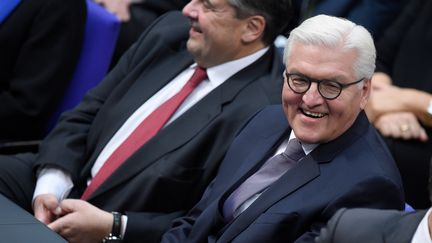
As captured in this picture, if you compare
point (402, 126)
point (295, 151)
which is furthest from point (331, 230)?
point (402, 126)

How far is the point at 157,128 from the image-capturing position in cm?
319

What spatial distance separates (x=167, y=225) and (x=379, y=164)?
847 mm

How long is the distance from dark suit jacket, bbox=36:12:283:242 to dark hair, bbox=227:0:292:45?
0.26ft

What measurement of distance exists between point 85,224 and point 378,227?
115 cm

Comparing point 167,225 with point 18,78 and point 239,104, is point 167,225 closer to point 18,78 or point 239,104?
point 239,104

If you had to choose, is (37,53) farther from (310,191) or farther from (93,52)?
(310,191)

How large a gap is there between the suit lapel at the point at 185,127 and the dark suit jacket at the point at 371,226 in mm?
966

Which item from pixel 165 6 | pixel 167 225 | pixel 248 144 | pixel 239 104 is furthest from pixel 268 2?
pixel 165 6

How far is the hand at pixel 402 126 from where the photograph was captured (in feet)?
11.9

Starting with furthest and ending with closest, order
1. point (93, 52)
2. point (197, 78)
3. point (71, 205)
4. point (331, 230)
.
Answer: point (93, 52), point (197, 78), point (71, 205), point (331, 230)

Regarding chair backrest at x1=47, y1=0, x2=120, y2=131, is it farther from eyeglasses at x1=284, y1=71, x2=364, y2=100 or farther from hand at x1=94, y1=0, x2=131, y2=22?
eyeglasses at x1=284, y1=71, x2=364, y2=100

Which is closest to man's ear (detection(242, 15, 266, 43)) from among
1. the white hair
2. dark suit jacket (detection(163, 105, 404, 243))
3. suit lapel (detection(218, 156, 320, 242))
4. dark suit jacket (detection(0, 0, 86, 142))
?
dark suit jacket (detection(163, 105, 404, 243))

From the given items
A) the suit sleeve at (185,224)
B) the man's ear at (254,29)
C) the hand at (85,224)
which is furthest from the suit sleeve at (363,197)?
the man's ear at (254,29)

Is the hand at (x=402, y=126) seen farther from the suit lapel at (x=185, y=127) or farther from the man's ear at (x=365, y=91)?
the man's ear at (x=365, y=91)
